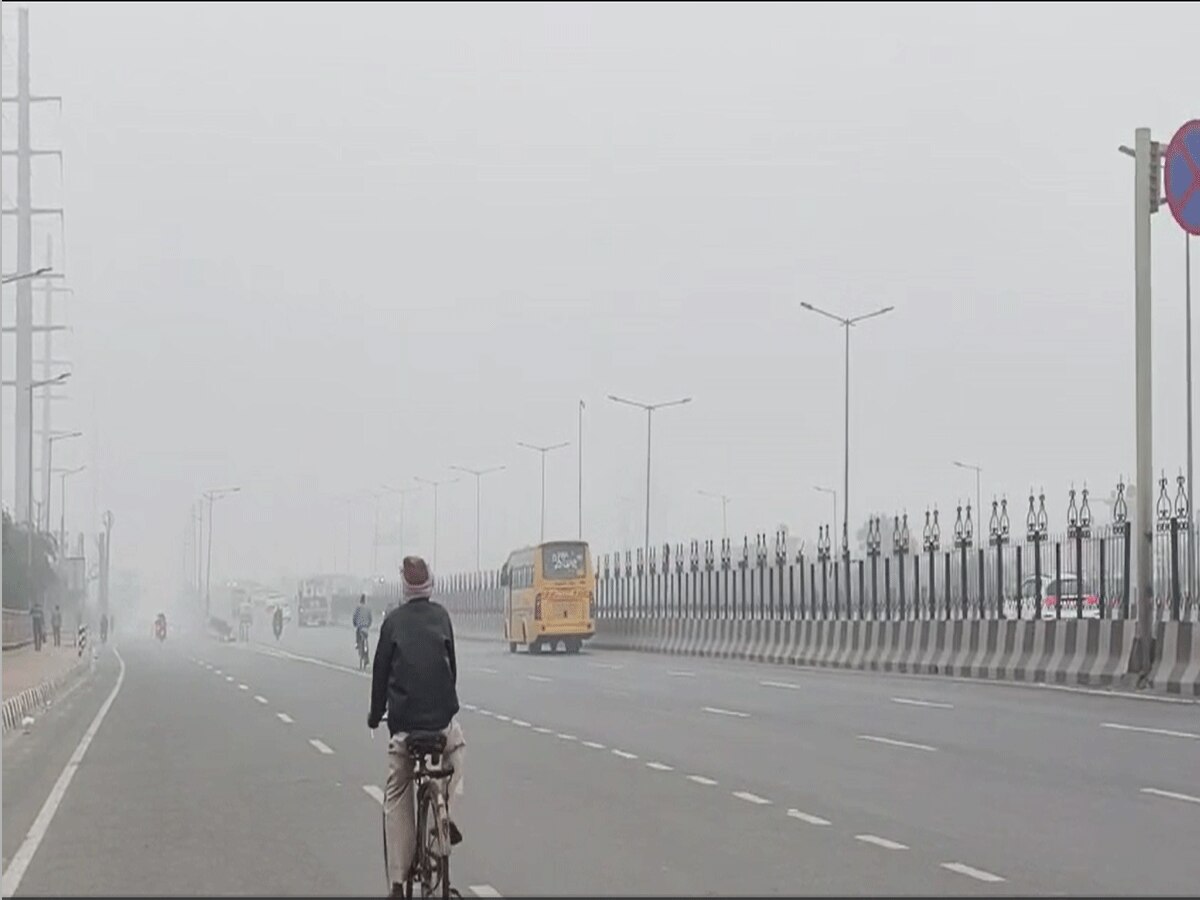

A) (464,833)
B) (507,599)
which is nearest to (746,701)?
(464,833)

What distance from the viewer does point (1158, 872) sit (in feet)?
40.2

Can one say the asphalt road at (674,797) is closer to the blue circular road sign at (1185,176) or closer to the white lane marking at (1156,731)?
the white lane marking at (1156,731)

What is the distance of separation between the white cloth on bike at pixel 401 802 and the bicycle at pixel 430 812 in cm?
3

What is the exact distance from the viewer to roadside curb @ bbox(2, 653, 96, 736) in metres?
31.1

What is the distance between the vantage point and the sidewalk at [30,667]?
40.9 meters

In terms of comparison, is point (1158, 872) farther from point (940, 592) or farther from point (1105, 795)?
point (940, 592)

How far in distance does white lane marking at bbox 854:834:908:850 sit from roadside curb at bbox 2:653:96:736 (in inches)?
696

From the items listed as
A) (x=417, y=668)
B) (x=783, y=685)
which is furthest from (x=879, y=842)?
(x=783, y=685)

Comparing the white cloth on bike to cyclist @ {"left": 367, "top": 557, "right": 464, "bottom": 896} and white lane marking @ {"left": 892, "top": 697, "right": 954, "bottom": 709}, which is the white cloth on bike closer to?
cyclist @ {"left": 367, "top": 557, "right": 464, "bottom": 896}

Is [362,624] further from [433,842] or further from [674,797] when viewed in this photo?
[433,842]

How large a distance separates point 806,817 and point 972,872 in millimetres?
3099

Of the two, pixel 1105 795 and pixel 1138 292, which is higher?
pixel 1138 292

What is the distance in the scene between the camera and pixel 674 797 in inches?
672

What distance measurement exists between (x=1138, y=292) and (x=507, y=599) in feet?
139
